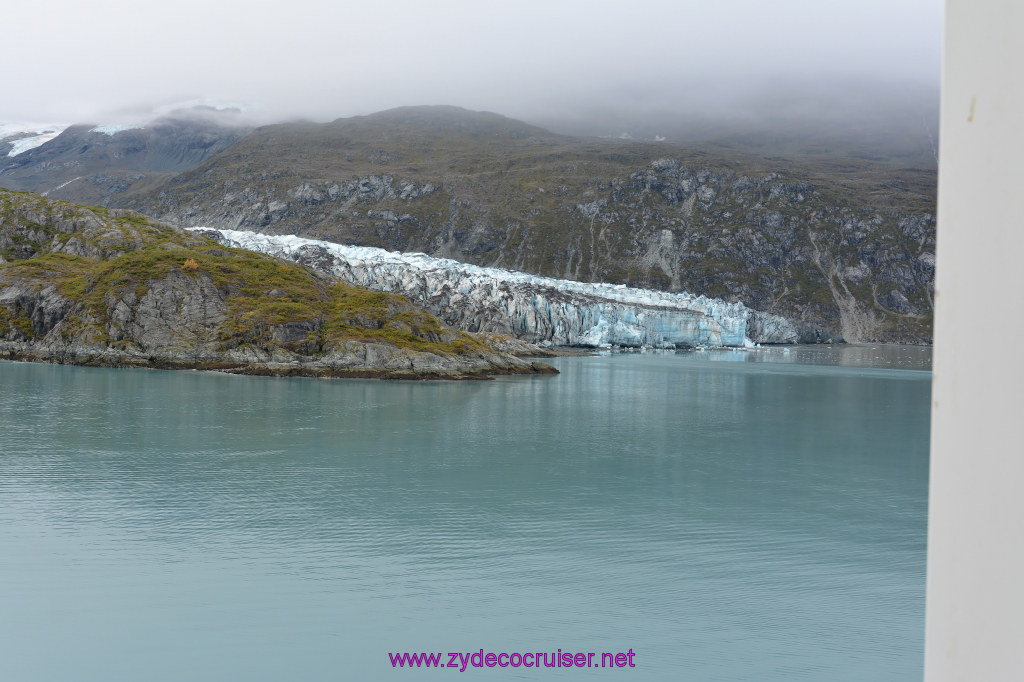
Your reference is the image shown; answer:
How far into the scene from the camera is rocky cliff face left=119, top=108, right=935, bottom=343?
508 feet

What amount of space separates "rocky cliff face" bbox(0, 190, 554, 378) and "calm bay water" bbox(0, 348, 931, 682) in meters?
19.1

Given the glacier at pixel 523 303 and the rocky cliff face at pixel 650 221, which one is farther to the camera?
the rocky cliff face at pixel 650 221

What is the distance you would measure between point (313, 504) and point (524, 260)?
15074cm

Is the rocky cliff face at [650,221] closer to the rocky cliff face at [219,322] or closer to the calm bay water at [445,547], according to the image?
the rocky cliff face at [219,322]

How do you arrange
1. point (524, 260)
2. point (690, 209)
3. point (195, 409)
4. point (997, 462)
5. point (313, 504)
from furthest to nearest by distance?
1. point (690, 209)
2. point (524, 260)
3. point (195, 409)
4. point (313, 504)
5. point (997, 462)

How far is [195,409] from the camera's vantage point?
27.5 metres

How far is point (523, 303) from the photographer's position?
83.1 metres

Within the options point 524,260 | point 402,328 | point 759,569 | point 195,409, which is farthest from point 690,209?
point 759,569

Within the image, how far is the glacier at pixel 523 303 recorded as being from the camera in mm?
81875

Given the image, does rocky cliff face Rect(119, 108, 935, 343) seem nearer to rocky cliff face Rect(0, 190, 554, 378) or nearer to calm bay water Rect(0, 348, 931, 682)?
rocky cliff face Rect(0, 190, 554, 378)

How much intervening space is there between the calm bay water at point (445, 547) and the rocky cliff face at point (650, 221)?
447 ft

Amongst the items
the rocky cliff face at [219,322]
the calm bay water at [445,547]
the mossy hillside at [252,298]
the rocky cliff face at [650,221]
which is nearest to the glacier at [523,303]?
the mossy hillside at [252,298]

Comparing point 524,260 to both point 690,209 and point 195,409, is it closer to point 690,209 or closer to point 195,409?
point 690,209

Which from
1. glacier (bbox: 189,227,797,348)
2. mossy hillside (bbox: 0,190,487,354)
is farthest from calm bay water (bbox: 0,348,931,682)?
glacier (bbox: 189,227,797,348)
